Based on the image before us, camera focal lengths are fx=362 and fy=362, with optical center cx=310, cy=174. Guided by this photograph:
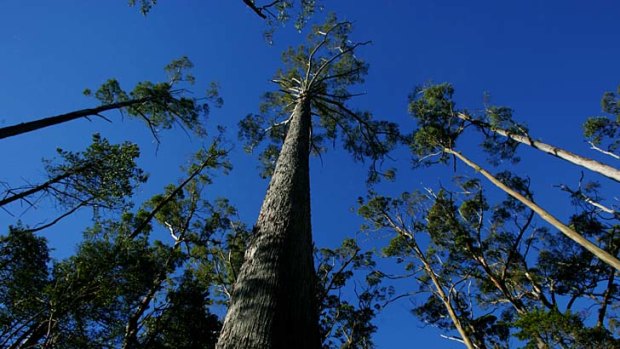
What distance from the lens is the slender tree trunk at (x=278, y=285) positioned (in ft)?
7.00

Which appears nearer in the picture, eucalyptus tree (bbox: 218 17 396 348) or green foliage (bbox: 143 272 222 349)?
eucalyptus tree (bbox: 218 17 396 348)

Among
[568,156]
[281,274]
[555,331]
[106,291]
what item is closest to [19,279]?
[106,291]

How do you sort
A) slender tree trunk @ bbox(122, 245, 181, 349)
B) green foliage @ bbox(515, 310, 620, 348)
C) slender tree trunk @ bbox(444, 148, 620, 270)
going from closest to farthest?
1. slender tree trunk @ bbox(444, 148, 620, 270)
2. green foliage @ bbox(515, 310, 620, 348)
3. slender tree trunk @ bbox(122, 245, 181, 349)

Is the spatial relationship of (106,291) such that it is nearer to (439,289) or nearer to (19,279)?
(19,279)

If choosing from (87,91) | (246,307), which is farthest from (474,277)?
(87,91)

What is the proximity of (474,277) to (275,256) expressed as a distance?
12.8 m

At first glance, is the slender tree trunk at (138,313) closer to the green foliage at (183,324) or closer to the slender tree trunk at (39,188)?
the green foliage at (183,324)

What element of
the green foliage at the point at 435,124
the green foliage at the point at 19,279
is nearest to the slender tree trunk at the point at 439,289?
the green foliage at the point at 435,124

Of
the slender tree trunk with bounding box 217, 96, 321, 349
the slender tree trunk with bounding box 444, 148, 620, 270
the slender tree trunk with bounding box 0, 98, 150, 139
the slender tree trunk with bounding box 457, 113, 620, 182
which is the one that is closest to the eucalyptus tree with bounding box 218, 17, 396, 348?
the slender tree trunk with bounding box 217, 96, 321, 349

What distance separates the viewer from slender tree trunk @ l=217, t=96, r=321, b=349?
2.13 m

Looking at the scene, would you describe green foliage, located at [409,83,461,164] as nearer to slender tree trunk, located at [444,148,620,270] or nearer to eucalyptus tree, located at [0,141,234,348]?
slender tree trunk, located at [444,148,620,270]

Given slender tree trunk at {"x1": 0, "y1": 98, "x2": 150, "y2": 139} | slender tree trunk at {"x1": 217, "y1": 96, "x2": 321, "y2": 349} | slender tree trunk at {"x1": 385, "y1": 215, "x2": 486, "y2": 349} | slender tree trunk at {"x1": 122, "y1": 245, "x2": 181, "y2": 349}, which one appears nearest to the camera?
slender tree trunk at {"x1": 217, "y1": 96, "x2": 321, "y2": 349}

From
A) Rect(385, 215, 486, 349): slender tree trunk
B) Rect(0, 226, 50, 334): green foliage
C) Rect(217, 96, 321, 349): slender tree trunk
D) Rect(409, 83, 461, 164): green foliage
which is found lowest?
Rect(217, 96, 321, 349): slender tree trunk

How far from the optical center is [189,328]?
10.2m
